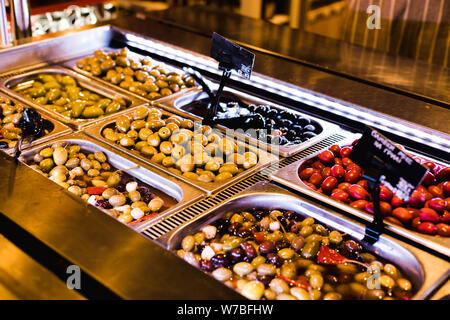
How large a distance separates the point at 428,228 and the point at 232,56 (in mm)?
1199

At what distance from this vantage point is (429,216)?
1.78 m

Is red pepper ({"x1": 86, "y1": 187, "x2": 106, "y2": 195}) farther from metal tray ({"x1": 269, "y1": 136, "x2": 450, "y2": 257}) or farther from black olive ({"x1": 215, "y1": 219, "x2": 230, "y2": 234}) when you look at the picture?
metal tray ({"x1": 269, "y1": 136, "x2": 450, "y2": 257})

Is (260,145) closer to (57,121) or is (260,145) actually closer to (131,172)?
(131,172)

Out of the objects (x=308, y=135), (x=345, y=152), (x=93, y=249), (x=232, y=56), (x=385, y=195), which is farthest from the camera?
(x=308, y=135)

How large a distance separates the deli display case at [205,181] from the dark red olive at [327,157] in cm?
2

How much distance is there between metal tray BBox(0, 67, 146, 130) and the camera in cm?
248

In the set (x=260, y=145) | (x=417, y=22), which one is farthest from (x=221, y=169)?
(x=417, y=22)

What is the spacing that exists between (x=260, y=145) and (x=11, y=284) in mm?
1312

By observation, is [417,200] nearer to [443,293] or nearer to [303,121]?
[443,293]

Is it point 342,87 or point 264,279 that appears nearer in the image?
point 264,279

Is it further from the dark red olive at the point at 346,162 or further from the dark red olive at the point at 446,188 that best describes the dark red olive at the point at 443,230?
the dark red olive at the point at 346,162

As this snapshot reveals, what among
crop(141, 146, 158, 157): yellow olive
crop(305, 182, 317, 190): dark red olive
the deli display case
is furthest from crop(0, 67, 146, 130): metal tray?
crop(305, 182, 317, 190): dark red olive

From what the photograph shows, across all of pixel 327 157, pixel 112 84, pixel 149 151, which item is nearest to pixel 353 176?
pixel 327 157

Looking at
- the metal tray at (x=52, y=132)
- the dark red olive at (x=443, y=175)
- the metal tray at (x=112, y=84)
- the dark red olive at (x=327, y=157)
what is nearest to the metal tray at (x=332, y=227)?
the dark red olive at (x=327, y=157)
